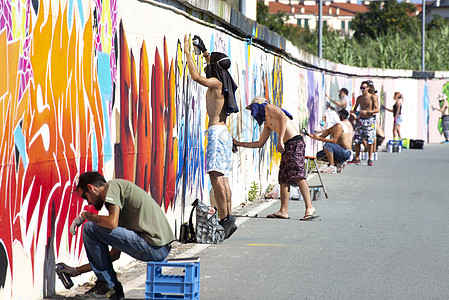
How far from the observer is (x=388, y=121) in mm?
30422

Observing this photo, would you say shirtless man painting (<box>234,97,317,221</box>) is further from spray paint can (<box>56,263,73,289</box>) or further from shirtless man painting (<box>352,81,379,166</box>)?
shirtless man painting (<box>352,81,379,166</box>)

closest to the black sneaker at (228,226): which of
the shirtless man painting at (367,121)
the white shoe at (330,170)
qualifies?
the white shoe at (330,170)

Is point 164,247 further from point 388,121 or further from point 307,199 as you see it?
point 388,121

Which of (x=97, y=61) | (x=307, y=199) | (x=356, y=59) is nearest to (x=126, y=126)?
(x=97, y=61)

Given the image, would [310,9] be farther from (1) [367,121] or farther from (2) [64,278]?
(2) [64,278]

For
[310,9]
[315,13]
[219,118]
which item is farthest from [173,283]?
[310,9]

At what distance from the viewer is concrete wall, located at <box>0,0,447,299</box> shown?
5457mm

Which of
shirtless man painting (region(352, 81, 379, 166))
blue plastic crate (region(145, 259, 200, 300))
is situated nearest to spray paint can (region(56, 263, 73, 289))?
blue plastic crate (region(145, 259, 200, 300))

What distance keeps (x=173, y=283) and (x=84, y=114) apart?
5.39 feet

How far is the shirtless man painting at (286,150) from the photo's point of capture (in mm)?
10562

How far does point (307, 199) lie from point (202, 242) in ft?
7.75

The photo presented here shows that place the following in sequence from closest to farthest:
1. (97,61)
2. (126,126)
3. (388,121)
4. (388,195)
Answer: (97,61) < (126,126) < (388,195) < (388,121)

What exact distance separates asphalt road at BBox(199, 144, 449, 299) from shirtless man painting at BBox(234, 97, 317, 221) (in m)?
0.30

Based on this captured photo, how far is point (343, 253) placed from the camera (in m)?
8.24
